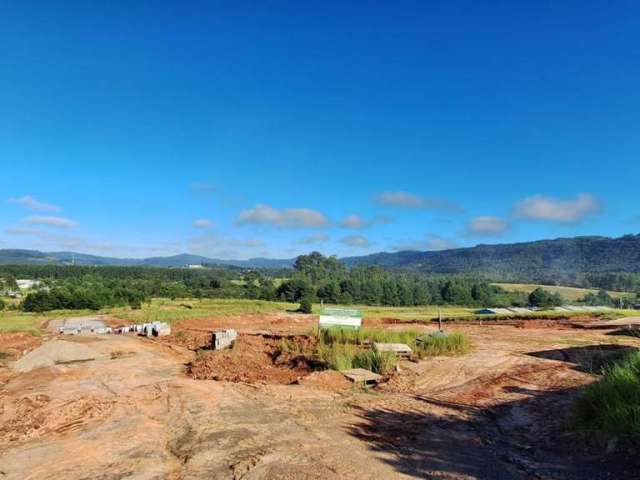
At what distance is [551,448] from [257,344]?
14369 mm

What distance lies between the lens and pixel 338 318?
18.8 metres

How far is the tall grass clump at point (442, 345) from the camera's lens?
1659 centimetres

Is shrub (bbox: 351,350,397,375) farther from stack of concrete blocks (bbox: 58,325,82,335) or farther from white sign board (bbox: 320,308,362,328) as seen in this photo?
stack of concrete blocks (bbox: 58,325,82,335)

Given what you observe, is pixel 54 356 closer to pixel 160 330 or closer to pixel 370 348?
pixel 160 330

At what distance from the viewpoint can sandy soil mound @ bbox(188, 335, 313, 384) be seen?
1462 cm

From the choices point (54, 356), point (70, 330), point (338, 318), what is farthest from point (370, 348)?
point (70, 330)

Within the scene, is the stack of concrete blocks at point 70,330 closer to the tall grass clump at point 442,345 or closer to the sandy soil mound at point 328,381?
the sandy soil mound at point 328,381

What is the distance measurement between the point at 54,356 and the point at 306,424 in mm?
13223

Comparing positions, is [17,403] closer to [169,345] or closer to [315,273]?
[169,345]

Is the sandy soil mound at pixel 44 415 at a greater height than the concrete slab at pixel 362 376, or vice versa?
the concrete slab at pixel 362 376

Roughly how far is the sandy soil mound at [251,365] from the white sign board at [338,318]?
200cm

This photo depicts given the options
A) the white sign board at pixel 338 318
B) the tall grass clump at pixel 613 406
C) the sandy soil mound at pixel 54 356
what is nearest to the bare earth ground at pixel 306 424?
the tall grass clump at pixel 613 406

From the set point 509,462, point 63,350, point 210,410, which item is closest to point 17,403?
point 210,410

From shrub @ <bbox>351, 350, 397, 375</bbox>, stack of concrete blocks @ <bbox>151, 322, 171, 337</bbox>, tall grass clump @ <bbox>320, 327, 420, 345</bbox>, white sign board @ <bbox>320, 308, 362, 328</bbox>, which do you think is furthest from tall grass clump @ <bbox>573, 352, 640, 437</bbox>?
stack of concrete blocks @ <bbox>151, 322, 171, 337</bbox>
